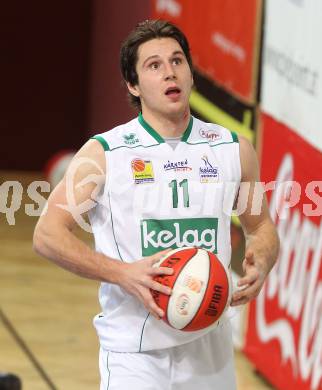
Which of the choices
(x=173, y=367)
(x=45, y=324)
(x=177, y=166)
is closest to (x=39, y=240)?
(x=177, y=166)

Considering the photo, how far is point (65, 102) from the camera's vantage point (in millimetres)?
11719

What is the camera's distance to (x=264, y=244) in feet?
14.1

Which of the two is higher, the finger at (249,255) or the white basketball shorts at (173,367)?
the finger at (249,255)

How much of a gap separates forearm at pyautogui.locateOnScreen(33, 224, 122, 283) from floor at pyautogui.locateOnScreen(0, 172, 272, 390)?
2.53m

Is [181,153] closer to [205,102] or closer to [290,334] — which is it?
[290,334]

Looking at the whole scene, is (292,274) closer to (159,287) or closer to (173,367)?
(173,367)

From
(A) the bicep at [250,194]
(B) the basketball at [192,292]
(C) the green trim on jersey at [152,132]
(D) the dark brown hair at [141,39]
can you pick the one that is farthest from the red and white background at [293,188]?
(B) the basketball at [192,292]

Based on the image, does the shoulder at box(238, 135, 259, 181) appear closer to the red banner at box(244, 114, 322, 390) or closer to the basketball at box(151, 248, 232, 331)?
the basketball at box(151, 248, 232, 331)

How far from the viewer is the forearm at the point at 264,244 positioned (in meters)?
4.22

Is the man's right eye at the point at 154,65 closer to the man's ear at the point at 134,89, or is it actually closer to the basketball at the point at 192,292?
the man's ear at the point at 134,89

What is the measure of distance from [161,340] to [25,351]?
121 inches

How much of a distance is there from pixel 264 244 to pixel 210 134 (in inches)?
18.5

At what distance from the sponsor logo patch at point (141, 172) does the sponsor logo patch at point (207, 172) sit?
0.62 ft

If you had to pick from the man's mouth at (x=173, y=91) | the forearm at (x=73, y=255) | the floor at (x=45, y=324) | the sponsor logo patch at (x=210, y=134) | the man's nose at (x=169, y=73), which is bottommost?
the floor at (x=45, y=324)
